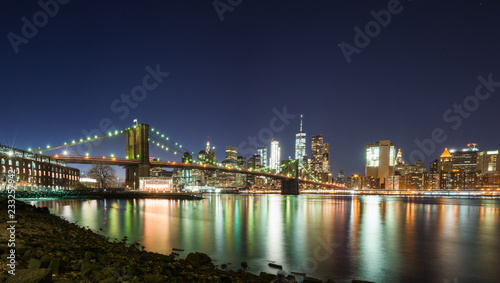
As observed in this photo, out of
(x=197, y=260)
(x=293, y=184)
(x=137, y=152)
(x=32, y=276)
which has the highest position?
(x=137, y=152)

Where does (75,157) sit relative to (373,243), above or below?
above

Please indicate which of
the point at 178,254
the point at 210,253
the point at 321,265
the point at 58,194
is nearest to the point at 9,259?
the point at 178,254

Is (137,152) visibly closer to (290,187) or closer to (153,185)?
(153,185)

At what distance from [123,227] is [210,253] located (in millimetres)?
10783

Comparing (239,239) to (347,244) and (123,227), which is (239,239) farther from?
(123,227)

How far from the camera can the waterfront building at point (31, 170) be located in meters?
58.7

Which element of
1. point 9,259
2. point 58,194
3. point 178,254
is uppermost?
point 9,259

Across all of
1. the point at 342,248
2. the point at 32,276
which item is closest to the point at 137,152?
the point at 342,248

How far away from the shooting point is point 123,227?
74.9ft

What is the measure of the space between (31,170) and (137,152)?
73.5 ft

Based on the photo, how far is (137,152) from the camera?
235 feet

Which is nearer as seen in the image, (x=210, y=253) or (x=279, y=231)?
(x=210, y=253)

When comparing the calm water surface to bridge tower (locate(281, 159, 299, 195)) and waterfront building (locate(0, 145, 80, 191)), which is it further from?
bridge tower (locate(281, 159, 299, 195))

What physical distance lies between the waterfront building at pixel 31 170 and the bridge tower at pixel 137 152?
48.2 feet
